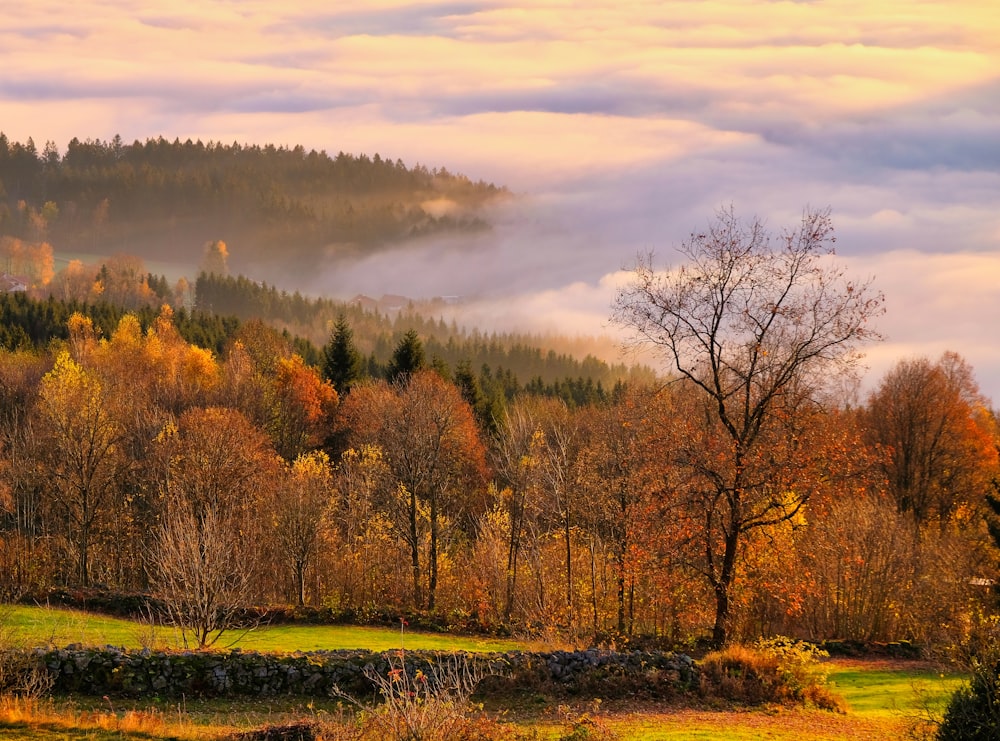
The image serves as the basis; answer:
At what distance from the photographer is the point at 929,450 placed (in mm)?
65375

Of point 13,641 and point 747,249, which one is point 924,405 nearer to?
point 747,249

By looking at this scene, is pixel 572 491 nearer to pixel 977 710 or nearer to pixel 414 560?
pixel 414 560

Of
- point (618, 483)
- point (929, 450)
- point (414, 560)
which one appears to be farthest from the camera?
point (929, 450)

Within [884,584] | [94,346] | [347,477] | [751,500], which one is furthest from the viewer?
Result: [94,346]

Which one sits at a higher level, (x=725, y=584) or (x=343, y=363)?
(x=343, y=363)

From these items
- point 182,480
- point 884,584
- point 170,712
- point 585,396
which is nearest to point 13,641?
point 170,712

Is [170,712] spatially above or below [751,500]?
below

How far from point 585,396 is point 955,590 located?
282 ft

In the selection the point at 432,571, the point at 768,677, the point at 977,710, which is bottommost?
the point at 432,571

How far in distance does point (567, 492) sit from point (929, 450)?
114ft

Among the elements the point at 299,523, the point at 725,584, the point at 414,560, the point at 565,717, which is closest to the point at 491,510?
the point at 414,560

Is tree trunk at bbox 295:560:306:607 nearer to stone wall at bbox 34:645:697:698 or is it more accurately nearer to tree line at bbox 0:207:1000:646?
tree line at bbox 0:207:1000:646

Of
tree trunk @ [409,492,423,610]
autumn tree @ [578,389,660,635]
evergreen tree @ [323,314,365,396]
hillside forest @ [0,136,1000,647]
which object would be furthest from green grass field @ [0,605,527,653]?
evergreen tree @ [323,314,365,396]

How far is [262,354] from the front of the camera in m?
99.9
